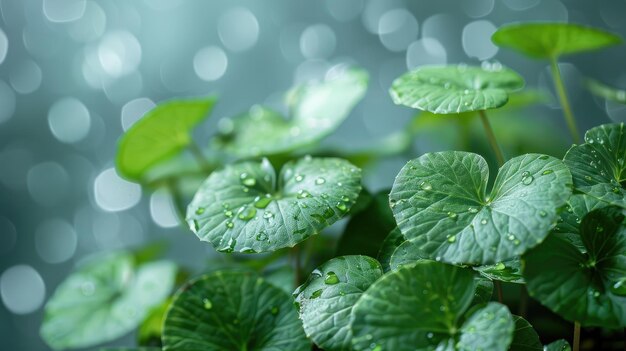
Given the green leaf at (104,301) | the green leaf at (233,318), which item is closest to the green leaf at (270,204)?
the green leaf at (233,318)

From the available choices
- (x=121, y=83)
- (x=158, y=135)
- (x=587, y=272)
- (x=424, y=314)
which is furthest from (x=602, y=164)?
(x=121, y=83)

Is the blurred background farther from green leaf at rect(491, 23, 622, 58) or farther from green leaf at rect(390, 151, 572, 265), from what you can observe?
green leaf at rect(390, 151, 572, 265)

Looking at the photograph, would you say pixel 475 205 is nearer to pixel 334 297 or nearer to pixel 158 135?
pixel 334 297

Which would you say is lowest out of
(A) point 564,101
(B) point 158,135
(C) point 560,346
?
(C) point 560,346

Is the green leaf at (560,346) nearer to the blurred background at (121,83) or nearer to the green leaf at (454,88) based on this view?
the green leaf at (454,88)

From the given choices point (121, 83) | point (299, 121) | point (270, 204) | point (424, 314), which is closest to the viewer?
point (424, 314)

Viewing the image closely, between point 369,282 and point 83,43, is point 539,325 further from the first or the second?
point 83,43

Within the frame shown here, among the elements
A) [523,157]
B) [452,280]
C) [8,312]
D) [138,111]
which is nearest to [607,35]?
[523,157]
